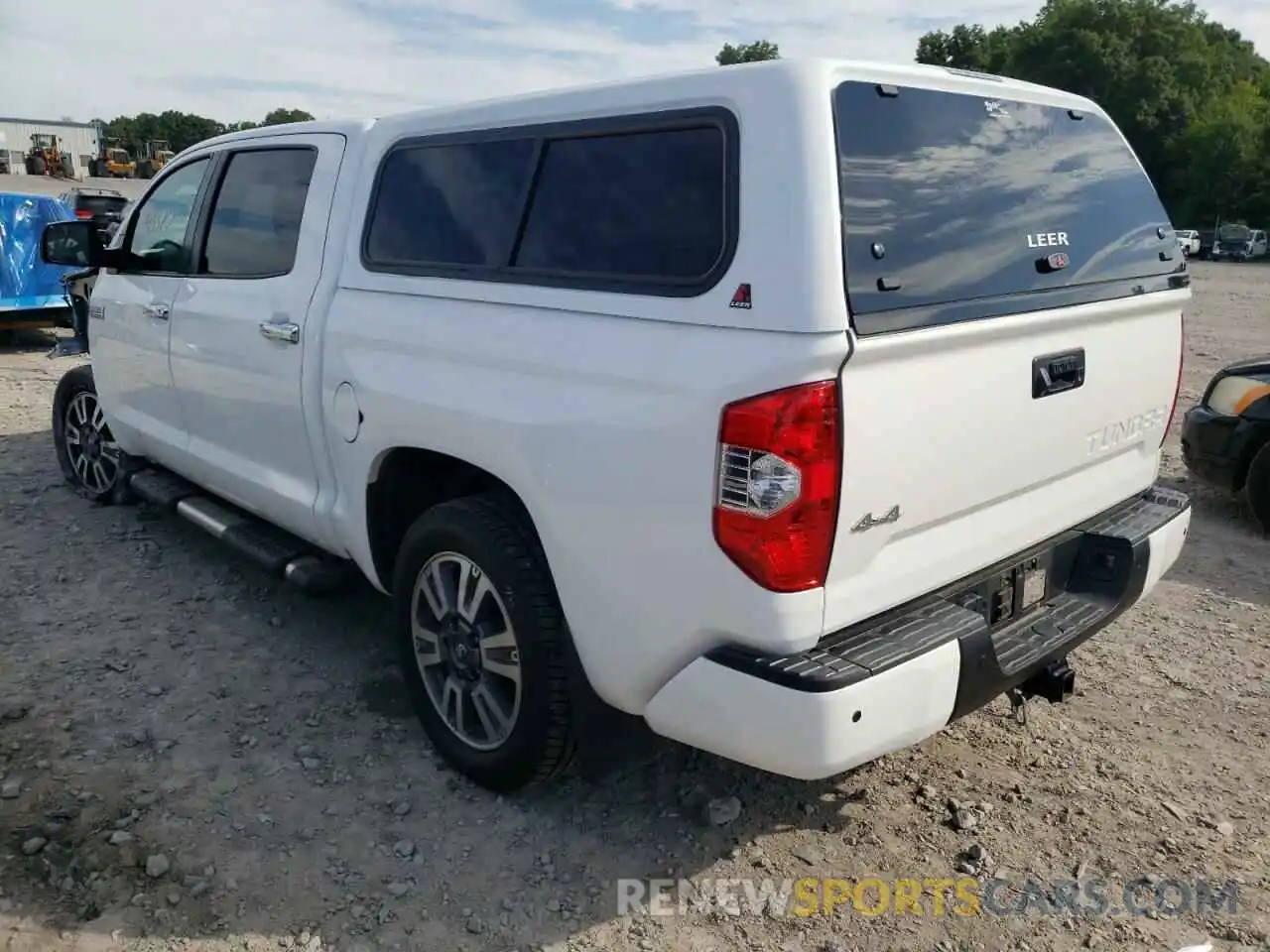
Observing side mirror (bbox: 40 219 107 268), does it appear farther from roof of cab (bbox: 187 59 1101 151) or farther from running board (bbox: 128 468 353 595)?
roof of cab (bbox: 187 59 1101 151)

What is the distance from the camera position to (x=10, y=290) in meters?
10.9

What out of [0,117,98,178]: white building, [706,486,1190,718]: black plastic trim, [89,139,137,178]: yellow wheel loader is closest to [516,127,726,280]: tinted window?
[706,486,1190,718]: black plastic trim

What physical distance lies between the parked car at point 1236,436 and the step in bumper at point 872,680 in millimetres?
3146

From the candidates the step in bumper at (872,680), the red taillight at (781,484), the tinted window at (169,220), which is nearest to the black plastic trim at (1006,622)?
the step in bumper at (872,680)

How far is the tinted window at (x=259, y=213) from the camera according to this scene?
12.6ft

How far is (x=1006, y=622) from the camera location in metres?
2.91

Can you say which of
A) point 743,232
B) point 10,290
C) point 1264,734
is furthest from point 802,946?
point 10,290

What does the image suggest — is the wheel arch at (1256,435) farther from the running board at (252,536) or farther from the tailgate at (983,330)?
the running board at (252,536)

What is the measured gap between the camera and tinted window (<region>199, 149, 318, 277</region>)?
3838mm

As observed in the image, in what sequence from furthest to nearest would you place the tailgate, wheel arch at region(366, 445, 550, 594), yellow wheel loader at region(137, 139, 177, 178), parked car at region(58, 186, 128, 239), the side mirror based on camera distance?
1. yellow wheel loader at region(137, 139, 177, 178)
2. parked car at region(58, 186, 128, 239)
3. the side mirror
4. wheel arch at region(366, 445, 550, 594)
5. the tailgate

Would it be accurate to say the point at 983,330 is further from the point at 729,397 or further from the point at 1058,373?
the point at 729,397

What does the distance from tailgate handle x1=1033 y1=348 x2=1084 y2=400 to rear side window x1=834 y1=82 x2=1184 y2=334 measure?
0.14 meters

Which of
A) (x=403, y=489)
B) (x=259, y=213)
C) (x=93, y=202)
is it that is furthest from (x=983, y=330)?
(x=93, y=202)

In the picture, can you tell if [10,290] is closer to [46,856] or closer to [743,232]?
[46,856]
